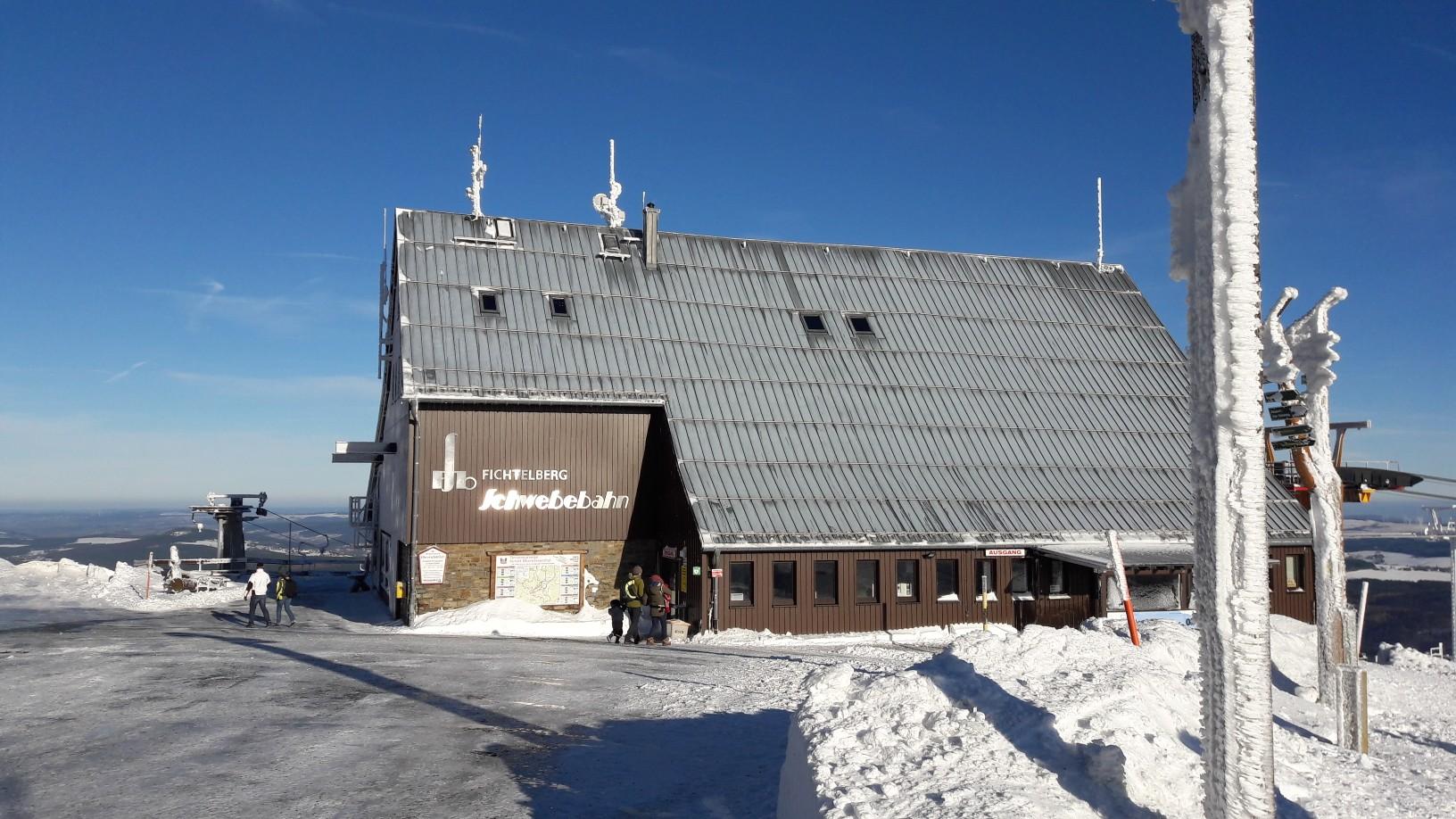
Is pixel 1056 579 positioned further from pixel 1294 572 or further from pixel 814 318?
pixel 814 318

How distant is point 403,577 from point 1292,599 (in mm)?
27659

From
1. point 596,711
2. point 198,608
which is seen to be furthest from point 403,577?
point 596,711

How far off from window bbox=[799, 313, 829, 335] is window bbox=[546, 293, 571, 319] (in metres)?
8.36

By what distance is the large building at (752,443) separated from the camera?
27266 millimetres

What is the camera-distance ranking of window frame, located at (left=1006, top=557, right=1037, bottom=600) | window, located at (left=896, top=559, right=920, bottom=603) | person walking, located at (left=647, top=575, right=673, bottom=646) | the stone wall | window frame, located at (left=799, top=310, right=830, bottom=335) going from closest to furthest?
1. person walking, located at (left=647, top=575, right=673, bottom=646)
2. the stone wall
3. window, located at (left=896, top=559, right=920, bottom=603)
4. window frame, located at (left=1006, top=557, right=1037, bottom=600)
5. window frame, located at (left=799, top=310, right=830, bottom=335)

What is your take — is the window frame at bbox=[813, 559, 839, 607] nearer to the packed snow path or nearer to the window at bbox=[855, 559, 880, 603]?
the window at bbox=[855, 559, 880, 603]

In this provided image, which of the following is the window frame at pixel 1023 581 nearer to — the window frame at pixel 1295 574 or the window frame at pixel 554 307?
the window frame at pixel 1295 574

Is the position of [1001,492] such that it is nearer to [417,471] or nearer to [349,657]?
[417,471]

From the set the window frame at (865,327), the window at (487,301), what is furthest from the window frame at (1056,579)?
the window at (487,301)

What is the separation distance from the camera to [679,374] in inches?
1214

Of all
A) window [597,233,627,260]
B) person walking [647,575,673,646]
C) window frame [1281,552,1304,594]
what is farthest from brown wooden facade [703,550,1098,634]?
window [597,233,627,260]

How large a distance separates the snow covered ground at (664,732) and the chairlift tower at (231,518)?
1806 centimetres

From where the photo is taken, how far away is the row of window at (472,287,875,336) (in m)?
31.1

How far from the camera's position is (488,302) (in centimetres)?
3122
